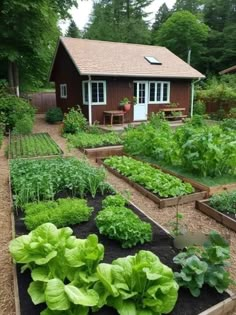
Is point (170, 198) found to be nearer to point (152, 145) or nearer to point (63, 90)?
point (152, 145)

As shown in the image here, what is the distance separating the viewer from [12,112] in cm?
1170

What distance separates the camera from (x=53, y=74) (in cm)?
1744

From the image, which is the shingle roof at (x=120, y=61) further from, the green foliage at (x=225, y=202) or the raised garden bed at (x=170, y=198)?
the green foliage at (x=225, y=202)

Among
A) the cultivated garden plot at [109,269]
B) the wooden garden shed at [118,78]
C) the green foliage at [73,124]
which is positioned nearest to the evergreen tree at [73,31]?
→ the wooden garden shed at [118,78]

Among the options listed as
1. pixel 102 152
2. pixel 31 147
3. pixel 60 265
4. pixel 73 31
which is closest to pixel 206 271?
pixel 60 265

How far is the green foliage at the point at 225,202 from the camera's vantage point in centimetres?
Answer: 396

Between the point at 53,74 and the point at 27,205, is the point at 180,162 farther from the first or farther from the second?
the point at 53,74

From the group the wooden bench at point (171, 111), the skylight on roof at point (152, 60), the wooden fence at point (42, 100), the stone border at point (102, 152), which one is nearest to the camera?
the stone border at point (102, 152)

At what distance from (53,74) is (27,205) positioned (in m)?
Result: 15.1

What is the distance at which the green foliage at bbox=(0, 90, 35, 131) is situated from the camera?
11164mm

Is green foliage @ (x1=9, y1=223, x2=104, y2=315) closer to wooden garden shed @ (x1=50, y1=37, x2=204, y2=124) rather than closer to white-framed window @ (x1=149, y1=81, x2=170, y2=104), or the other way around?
wooden garden shed @ (x1=50, y1=37, x2=204, y2=124)

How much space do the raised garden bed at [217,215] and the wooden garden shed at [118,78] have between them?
30.7ft

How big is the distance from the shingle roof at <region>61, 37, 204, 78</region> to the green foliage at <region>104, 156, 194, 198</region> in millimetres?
7352

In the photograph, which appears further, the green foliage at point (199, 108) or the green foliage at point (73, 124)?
the green foliage at point (199, 108)
